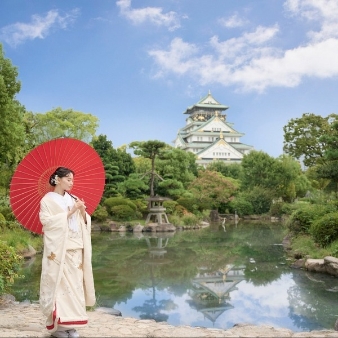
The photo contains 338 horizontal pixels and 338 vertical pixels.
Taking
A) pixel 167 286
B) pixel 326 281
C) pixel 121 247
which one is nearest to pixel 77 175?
pixel 167 286

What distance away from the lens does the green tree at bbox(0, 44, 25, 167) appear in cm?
1256

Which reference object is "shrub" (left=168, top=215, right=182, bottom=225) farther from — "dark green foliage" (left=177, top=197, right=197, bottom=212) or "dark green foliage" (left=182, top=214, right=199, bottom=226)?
"dark green foliage" (left=177, top=197, right=197, bottom=212)

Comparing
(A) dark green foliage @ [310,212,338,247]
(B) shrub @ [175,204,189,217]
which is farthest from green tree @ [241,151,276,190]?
(A) dark green foliage @ [310,212,338,247]

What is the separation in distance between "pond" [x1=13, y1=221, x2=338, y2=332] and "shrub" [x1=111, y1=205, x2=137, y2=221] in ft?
28.4

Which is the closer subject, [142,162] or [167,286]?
[167,286]

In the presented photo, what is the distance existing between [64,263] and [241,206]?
25.5 metres

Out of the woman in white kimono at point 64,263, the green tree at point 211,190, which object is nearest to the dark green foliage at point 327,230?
the woman in white kimono at point 64,263

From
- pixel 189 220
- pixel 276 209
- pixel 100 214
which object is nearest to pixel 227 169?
pixel 276 209

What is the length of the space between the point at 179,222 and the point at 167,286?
13.8 m

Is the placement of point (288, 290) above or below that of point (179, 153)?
below

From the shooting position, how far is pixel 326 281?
7.27 metres

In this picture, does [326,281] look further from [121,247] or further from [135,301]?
[121,247]

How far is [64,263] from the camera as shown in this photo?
Answer: 10.8 feet

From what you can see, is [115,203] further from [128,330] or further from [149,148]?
[128,330]
